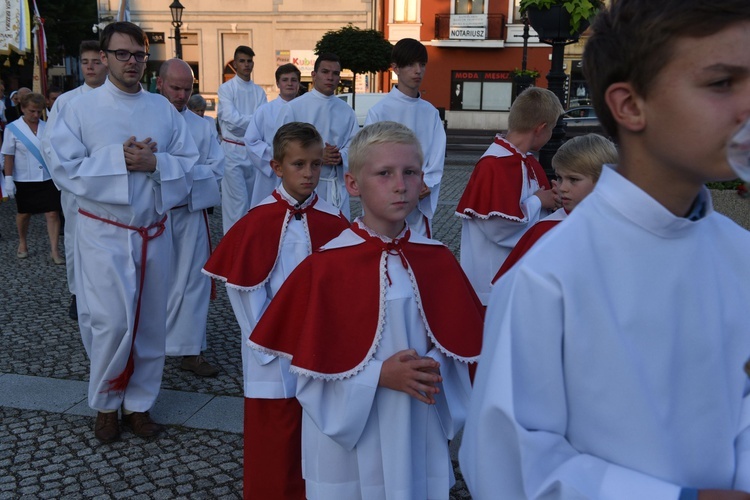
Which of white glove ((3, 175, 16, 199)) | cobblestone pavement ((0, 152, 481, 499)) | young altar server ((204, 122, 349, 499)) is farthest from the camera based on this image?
white glove ((3, 175, 16, 199))

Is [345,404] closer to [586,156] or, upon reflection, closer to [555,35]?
[586,156]

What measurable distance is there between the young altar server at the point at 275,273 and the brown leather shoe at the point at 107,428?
1.16 meters

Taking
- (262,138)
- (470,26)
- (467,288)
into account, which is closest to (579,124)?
(470,26)

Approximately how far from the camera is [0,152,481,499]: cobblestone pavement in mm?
3674

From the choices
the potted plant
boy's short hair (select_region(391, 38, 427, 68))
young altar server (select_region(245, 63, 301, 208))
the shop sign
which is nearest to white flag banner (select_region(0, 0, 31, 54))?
young altar server (select_region(245, 63, 301, 208))

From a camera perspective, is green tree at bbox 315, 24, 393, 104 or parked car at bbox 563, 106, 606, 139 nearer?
parked car at bbox 563, 106, 606, 139

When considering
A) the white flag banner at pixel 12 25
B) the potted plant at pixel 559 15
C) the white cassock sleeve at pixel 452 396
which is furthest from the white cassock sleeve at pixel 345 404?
the white flag banner at pixel 12 25

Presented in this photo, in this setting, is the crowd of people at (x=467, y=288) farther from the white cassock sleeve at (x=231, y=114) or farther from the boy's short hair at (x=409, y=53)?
the white cassock sleeve at (x=231, y=114)

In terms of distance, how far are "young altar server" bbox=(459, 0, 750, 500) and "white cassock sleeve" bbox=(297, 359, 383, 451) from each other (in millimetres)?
1103

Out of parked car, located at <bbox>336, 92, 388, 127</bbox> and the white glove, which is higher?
parked car, located at <bbox>336, 92, 388, 127</bbox>

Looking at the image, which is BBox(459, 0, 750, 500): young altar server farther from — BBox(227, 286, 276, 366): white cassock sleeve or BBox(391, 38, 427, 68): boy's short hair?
BBox(391, 38, 427, 68): boy's short hair

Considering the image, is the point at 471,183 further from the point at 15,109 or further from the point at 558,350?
the point at 15,109

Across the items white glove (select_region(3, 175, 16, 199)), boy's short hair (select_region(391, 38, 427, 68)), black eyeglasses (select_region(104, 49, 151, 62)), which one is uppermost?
boy's short hair (select_region(391, 38, 427, 68))

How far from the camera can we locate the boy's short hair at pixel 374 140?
2.60 metres
